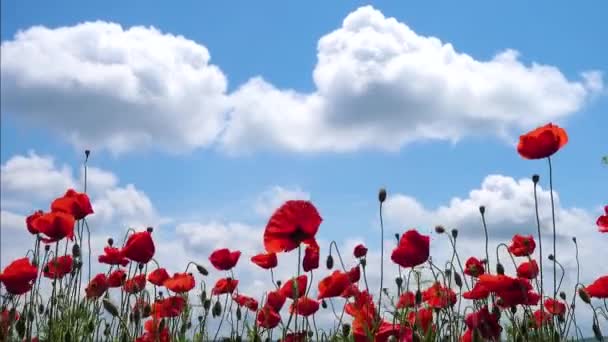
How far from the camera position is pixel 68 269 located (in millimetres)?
4922

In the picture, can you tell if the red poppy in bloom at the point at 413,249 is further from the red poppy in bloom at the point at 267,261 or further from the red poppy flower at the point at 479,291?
the red poppy in bloom at the point at 267,261

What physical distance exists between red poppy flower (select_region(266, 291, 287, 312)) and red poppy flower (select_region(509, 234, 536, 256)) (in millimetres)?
1507

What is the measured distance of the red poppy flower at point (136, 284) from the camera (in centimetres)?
502

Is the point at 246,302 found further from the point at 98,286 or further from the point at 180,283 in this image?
the point at 98,286

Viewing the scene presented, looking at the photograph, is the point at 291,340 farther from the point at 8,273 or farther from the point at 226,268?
the point at 8,273

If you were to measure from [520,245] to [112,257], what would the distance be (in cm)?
273

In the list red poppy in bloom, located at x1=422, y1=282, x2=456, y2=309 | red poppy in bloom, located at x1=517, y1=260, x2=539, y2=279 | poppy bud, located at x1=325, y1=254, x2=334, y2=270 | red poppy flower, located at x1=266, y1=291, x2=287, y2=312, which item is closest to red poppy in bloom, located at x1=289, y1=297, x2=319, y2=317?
red poppy flower, located at x1=266, y1=291, x2=287, y2=312

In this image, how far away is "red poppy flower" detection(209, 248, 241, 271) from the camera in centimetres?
526

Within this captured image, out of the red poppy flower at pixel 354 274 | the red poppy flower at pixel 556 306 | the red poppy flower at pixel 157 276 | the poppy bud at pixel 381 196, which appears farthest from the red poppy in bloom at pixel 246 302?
the red poppy flower at pixel 556 306

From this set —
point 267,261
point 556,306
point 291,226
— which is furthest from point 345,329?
point 556,306

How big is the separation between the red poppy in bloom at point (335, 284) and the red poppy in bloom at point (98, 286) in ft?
5.72

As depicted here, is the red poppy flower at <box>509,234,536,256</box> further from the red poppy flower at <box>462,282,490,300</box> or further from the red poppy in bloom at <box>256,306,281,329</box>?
the red poppy in bloom at <box>256,306,281,329</box>

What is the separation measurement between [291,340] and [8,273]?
68.1 inches

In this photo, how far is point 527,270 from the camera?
466cm
